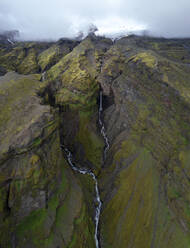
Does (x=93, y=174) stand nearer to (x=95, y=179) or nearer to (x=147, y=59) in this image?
(x=95, y=179)

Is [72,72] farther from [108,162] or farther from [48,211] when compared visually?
[48,211]

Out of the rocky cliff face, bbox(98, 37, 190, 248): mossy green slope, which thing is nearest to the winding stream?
the rocky cliff face

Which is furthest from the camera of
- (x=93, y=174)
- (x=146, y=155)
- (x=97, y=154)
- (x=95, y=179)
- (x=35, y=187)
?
(x=97, y=154)

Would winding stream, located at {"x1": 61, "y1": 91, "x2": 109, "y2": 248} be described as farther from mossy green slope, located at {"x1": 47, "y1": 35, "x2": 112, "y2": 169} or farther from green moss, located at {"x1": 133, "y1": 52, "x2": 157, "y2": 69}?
green moss, located at {"x1": 133, "y1": 52, "x2": 157, "y2": 69}

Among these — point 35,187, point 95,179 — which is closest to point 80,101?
point 95,179

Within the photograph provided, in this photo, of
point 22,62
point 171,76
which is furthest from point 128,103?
point 22,62

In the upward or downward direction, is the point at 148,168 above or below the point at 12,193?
below

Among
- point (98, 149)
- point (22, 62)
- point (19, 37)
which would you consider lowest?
point (98, 149)

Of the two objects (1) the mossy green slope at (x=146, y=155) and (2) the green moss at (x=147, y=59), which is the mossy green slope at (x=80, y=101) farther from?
(2) the green moss at (x=147, y=59)
